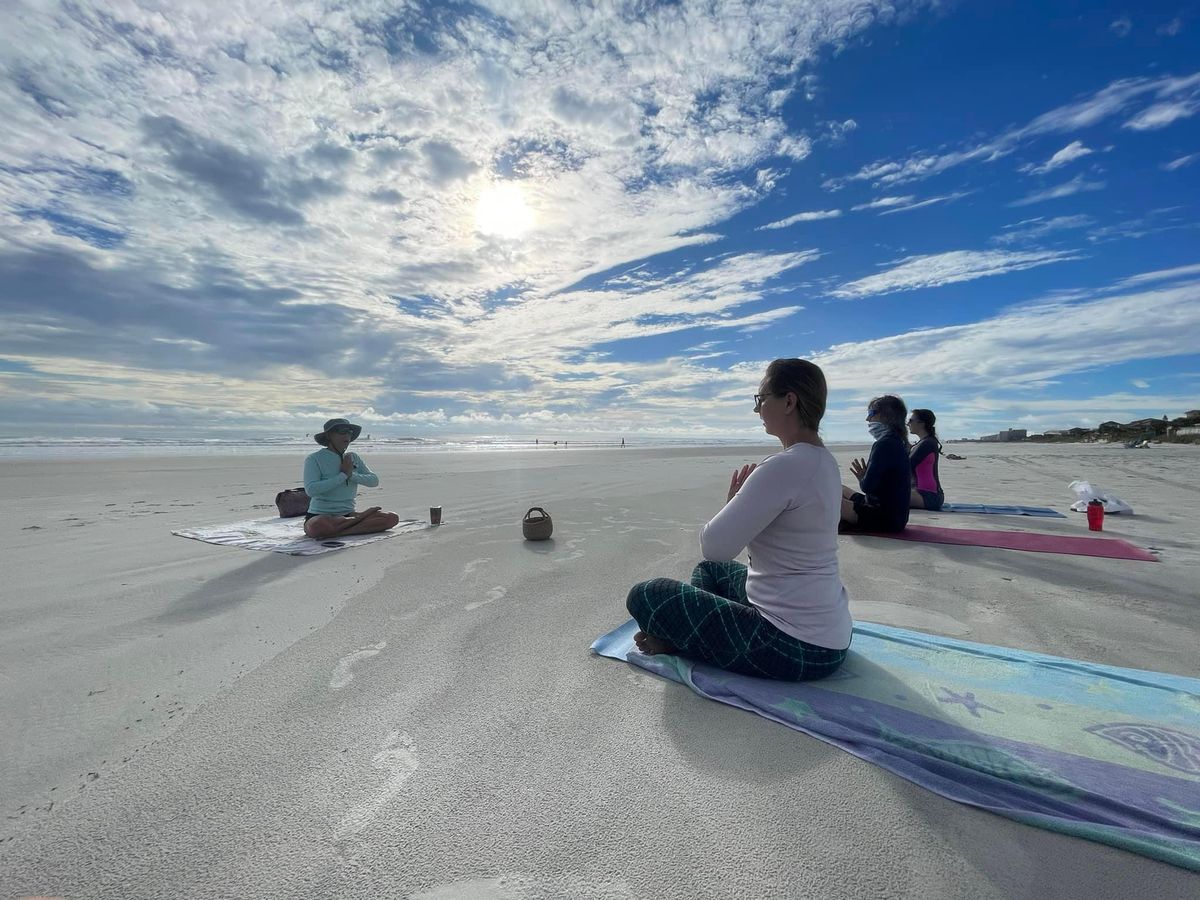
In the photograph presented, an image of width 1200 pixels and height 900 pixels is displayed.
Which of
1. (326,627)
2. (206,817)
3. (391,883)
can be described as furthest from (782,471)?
(326,627)

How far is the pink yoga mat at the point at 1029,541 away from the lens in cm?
529

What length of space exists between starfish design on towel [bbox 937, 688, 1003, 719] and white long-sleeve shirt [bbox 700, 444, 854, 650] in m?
0.47

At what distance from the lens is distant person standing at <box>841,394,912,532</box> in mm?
6148

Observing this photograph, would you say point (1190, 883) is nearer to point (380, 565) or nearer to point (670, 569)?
point (670, 569)

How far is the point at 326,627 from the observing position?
3.48m

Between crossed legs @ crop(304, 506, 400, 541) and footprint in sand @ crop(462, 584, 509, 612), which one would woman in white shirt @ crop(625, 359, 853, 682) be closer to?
footprint in sand @ crop(462, 584, 509, 612)

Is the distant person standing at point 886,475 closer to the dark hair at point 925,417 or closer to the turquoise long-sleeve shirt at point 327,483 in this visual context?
the dark hair at point 925,417

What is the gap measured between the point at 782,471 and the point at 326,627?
297 cm

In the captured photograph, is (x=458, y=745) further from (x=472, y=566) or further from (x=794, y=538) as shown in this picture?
(x=472, y=566)

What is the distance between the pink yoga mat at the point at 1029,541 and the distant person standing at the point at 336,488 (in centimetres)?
605

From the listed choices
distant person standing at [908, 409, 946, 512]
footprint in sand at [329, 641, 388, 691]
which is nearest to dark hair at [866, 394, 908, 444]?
distant person standing at [908, 409, 946, 512]

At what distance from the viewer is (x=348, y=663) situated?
2.95m

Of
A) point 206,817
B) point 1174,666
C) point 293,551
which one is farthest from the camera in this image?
point 293,551

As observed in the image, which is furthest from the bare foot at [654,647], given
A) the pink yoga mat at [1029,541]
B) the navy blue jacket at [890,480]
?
the pink yoga mat at [1029,541]
